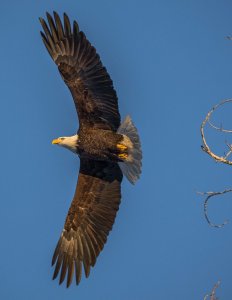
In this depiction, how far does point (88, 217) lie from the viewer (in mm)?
8883

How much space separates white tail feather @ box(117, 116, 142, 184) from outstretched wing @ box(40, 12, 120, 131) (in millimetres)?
230

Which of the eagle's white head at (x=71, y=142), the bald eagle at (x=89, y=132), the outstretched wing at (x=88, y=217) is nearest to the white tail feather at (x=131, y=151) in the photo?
the bald eagle at (x=89, y=132)

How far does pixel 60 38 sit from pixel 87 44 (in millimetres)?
454

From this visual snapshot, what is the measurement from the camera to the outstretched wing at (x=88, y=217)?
837 cm

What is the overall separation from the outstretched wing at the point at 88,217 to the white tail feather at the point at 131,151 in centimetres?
43

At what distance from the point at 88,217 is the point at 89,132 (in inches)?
53.9

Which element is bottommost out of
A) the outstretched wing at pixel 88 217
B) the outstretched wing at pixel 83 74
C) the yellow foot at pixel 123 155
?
the outstretched wing at pixel 88 217

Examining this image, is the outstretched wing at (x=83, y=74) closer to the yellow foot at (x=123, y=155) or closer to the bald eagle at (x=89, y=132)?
the bald eagle at (x=89, y=132)

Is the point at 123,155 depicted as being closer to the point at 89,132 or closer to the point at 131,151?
the point at 131,151

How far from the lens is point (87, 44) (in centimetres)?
834

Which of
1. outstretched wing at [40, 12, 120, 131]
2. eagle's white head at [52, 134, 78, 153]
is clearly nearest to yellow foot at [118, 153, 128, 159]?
outstretched wing at [40, 12, 120, 131]

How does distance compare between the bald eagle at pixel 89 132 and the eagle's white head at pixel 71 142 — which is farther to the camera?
the eagle's white head at pixel 71 142

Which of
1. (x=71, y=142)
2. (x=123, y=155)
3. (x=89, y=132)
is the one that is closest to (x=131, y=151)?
(x=123, y=155)

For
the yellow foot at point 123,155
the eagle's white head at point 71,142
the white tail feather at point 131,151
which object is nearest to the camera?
the white tail feather at point 131,151
